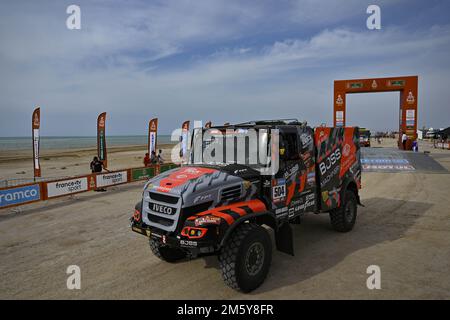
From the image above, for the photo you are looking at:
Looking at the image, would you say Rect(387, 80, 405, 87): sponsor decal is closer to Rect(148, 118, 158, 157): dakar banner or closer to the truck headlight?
Rect(148, 118, 158, 157): dakar banner

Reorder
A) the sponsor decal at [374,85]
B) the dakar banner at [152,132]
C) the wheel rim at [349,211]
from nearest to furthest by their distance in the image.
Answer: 1. the wheel rim at [349,211]
2. the dakar banner at [152,132]
3. the sponsor decal at [374,85]

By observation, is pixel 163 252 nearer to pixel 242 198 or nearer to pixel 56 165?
pixel 242 198

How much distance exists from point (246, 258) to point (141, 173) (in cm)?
1282

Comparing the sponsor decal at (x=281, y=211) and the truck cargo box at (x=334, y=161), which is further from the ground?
the truck cargo box at (x=334, y=161)

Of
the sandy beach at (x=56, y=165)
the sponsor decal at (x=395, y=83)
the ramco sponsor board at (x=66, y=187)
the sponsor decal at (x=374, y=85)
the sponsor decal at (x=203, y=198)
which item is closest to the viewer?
the sponsor decal at (x=203, y=198)

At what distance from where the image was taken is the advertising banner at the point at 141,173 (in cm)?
1573

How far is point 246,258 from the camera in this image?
4.52 meters

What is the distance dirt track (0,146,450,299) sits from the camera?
462 cm

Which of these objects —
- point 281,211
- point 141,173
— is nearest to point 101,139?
point 141,173

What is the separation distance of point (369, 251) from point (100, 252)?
5.81 m

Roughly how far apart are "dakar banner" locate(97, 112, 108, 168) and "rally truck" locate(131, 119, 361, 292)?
11.0 meters

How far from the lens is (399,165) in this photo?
63.5 ft

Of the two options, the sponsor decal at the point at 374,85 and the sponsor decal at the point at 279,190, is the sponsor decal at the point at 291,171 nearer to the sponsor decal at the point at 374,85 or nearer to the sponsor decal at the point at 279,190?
the sponsor decal at the point at 279,190

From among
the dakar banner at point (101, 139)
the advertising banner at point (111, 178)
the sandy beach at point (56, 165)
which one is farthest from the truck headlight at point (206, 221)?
the sandy beach at point (56, 165)
